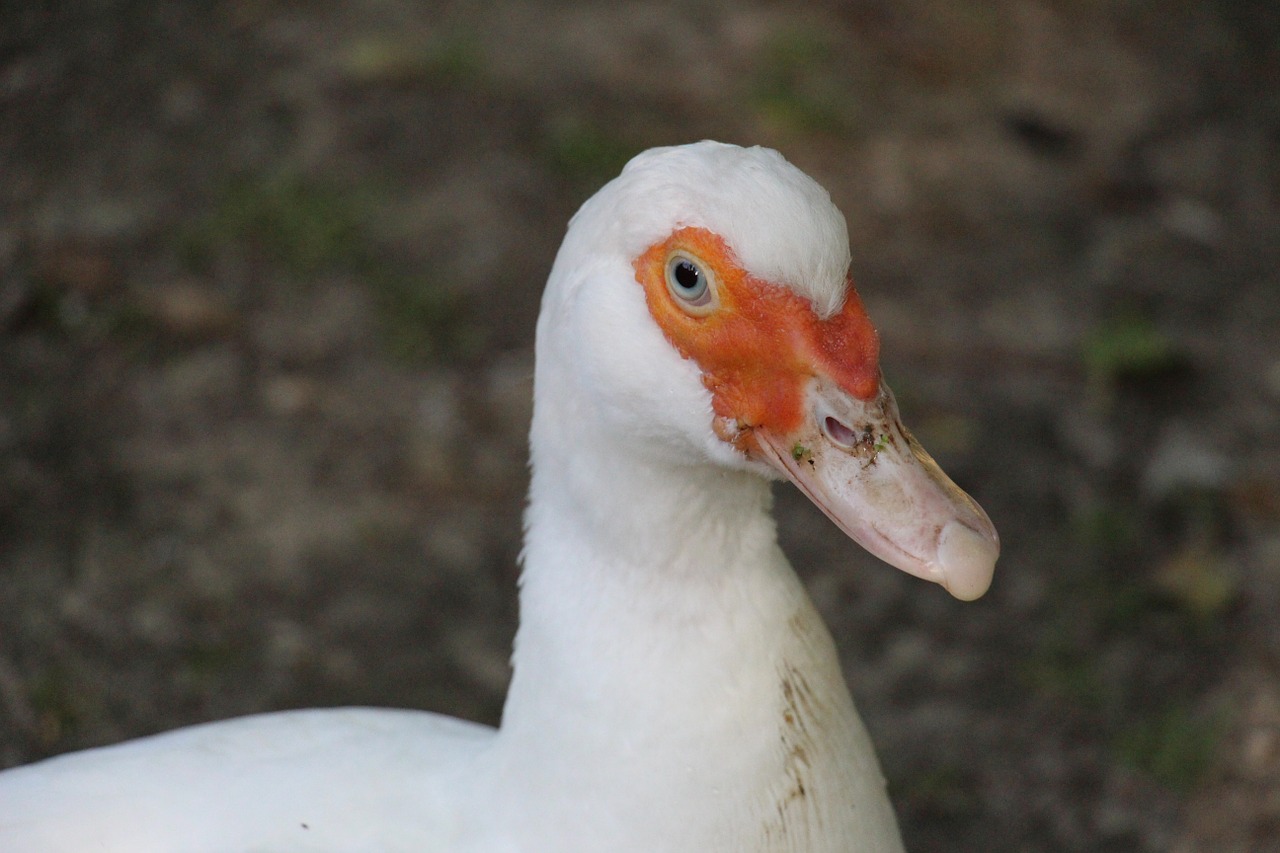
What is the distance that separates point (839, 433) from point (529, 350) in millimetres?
2500

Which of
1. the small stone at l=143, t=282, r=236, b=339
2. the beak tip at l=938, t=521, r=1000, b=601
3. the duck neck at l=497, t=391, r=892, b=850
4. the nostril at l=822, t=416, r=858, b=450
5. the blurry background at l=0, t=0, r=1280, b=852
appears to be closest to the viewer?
the beak tip at l=938, t=521, r=1000, b=601

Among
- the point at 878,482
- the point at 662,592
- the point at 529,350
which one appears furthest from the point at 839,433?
the point at 529,350

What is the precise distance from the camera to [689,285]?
1.58 meters

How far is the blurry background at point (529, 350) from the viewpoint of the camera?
3.26 metres

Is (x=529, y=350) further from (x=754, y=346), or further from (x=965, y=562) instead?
(x=965, y=562)

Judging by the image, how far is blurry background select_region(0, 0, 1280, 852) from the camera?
326 centimetres

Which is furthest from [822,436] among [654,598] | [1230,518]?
[1230,518]

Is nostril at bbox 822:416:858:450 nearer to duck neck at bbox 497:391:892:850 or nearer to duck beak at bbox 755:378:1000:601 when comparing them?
duck beak at bbox 755:378:1000:601

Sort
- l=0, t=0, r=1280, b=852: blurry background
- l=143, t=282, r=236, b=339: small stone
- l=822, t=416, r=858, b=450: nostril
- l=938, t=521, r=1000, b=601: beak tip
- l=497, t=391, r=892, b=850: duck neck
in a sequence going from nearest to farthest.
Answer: l=938, t=521, r=1000, b=601: beak tip
l=822, t=416, r=858, b=450: nostril
l=497, t=391, r=892, b=850: duck neck
l=0, t=0, r=1280, b=852: blurry background
l=143, t=282, r=236, b=339: small stone

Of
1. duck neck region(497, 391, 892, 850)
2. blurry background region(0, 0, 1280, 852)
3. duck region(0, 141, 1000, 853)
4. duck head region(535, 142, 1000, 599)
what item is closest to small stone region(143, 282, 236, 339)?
blurry background region(0, 0, 1280, 852)

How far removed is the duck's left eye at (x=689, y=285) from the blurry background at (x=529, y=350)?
6.40 feet

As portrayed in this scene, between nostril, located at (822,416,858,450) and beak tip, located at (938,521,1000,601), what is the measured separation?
16cm

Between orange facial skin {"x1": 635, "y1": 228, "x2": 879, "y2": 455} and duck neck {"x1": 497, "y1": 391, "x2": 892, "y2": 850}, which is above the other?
orange facial skin {"x1": 635, "y1": 228, "x2": 879, "y2": 455}

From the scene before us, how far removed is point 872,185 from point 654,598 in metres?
3.06
